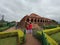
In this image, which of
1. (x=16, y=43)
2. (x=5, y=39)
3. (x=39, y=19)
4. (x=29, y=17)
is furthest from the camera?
(x=39, y=19)

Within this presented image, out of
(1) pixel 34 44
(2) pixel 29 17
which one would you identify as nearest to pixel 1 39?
(1) pixel 34 44

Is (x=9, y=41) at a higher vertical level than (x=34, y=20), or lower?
lower

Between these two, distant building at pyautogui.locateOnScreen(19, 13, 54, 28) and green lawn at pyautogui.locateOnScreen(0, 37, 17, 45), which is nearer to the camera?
green lawn at pyautogui.locateOnScreen(0, 37, 17, 45)

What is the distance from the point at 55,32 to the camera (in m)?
19.8

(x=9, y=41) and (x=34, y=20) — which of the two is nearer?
(x=9, y=41)

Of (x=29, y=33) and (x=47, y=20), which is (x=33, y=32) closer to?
(x=29, y=33)

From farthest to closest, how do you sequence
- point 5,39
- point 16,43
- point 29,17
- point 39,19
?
point 39,19
point 29,17
point 5,39
point 16,43

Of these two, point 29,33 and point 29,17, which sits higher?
point 29,17

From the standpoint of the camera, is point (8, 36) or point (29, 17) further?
point (29, 17)

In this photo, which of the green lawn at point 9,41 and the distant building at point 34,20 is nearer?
the green lawn at point 9,41

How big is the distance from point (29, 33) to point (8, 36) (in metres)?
4.72

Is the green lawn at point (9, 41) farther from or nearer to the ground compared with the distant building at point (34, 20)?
nearer to the ground

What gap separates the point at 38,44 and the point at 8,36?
446cm

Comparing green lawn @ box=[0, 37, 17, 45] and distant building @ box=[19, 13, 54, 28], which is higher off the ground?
distant building @ box=[19, 13, 54, 28]
